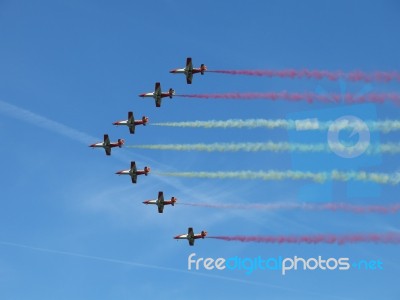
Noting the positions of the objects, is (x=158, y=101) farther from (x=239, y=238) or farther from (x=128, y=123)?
Result: (x=239, y=238)

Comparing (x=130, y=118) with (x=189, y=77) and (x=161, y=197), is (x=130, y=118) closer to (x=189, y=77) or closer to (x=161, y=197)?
(x=189, y=77)

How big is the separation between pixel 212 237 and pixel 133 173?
2485 centimetres

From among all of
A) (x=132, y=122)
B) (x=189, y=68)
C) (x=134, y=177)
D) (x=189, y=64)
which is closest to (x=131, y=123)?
(x=132, y=122)

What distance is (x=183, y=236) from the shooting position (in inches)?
5015

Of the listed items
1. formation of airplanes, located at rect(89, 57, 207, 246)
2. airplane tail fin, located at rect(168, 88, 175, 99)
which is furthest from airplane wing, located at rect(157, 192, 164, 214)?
airplane tail fin, located at rect(168, 88, 175, 99)

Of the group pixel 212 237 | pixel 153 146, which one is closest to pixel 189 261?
pixel 212 237

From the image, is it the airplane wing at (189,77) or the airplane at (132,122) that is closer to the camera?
the airplane wing at (189,77)

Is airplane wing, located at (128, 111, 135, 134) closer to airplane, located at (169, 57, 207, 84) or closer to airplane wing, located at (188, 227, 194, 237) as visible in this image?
airplane, located at (169, 57, 207, 84)

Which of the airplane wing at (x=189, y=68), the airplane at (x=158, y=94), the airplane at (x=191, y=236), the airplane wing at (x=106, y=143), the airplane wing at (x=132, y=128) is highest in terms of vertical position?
the airplane wing at (x=189, y=68)

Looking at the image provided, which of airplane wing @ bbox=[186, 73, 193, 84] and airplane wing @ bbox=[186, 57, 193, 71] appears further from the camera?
airplane wing @ bbox=[186, 73, 193, 84]

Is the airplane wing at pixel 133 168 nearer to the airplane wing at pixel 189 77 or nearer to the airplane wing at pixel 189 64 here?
the airplane wing at pixel 189 77

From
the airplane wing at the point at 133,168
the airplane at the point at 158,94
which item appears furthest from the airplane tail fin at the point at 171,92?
the airplane wing at the point at 133,168

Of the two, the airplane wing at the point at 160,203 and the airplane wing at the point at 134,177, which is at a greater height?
the airplane wing at the point at 134,177

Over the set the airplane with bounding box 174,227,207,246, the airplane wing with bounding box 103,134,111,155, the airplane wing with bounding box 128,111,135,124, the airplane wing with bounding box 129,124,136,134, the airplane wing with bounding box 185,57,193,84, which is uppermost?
the airplane wing with bounding box 185,57,193,84
